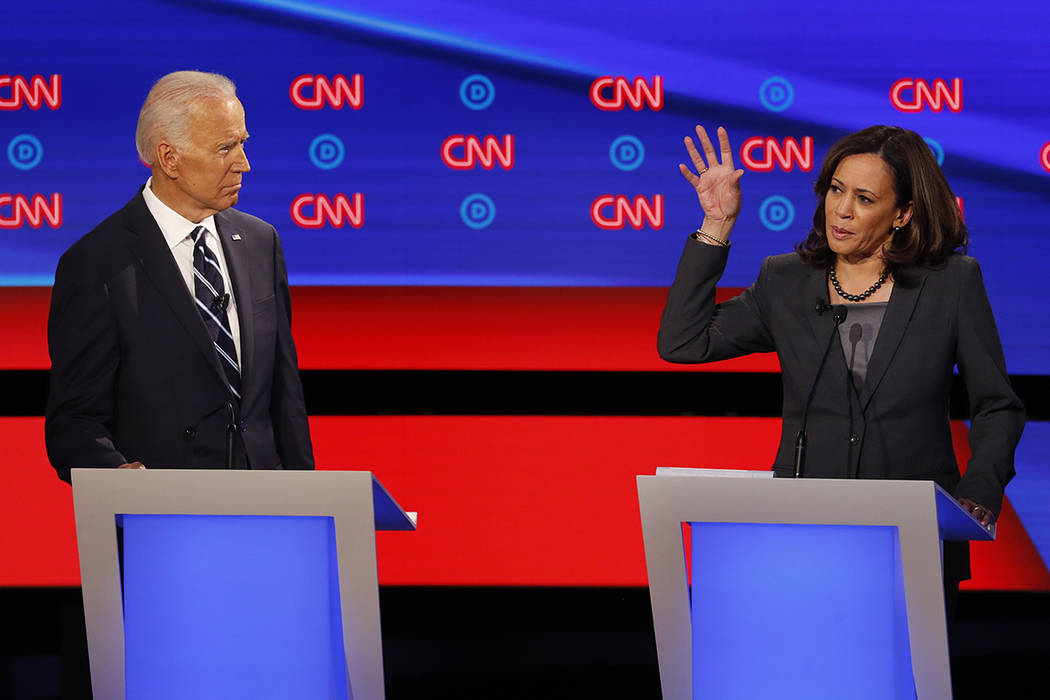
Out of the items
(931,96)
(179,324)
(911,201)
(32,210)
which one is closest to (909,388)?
(911,201)

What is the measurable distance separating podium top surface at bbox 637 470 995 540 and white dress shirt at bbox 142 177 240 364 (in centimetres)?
100

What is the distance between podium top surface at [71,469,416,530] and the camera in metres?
1.81

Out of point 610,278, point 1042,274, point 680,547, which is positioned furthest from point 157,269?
point 1042,274

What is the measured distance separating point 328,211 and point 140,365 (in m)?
1.47

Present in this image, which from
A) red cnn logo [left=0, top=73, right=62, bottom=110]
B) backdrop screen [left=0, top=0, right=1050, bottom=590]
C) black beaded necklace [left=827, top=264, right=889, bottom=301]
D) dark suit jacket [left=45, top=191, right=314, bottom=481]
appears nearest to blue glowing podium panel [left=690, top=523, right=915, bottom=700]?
black beaded necklace [left=827, top=264, right=889, bottom=301]

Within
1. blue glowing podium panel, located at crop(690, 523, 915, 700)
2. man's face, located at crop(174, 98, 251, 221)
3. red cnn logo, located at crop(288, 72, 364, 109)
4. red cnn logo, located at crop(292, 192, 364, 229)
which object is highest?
red cnn logo, located at crop(288, 72, 364, 109)

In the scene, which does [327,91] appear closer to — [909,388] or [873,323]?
[873,323]

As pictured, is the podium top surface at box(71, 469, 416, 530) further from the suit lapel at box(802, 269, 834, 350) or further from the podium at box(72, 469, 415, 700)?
the suit lapel at box(802, 269, 834, 350)

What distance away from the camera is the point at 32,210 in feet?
12.2

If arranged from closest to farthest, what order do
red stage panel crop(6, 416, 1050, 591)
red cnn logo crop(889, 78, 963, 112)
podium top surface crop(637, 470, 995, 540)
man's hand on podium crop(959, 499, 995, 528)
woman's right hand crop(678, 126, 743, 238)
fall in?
podium top surface crop(637, 470, 995, 540), man's hand on podium crop(959, 499, 995, 528), woman's right hand crop(678, 126, 743, 238), red cnn logo crop(889, 78, 963, 112), red stage panel crop(6, 416, 1050, 591)

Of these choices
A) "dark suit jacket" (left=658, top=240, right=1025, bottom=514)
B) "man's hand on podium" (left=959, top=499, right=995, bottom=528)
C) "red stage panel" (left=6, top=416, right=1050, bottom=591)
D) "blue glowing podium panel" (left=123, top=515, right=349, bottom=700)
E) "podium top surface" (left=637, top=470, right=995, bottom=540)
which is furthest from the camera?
"red stage panel" (left=6, top=416, right=1050, bottom=591)

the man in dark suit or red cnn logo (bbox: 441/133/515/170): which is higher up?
red cnn logo (bbox: 441/133/515/170)

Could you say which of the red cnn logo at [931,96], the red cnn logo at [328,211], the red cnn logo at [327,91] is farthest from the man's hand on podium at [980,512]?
the red cnn logo at [327,91]

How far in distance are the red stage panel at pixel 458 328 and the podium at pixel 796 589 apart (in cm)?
199
